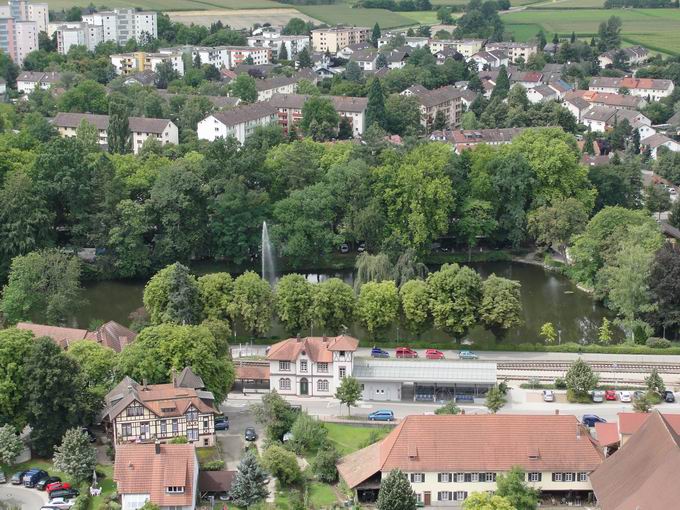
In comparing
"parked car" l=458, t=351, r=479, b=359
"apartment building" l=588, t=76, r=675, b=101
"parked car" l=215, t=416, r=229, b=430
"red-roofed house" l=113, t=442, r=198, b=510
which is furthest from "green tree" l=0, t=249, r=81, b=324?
"apartment building" l=588, t=76, r=675, b=101

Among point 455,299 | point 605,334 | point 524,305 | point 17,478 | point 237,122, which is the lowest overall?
point 524,305

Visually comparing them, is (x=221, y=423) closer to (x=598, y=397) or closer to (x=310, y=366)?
(x=310, y=366)

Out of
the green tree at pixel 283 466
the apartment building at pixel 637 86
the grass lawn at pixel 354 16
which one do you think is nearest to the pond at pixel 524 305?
the green tree at pixel 283 466

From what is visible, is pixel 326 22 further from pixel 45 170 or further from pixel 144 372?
pixel 144 372

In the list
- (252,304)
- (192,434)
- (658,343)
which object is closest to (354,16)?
(252,304)

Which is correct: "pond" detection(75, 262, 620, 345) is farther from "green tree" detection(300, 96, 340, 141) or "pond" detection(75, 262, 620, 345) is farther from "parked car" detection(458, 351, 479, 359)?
"green tree" detection(300, 96, 340, 141)

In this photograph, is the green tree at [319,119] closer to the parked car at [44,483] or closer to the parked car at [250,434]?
the parked car at [250,434]

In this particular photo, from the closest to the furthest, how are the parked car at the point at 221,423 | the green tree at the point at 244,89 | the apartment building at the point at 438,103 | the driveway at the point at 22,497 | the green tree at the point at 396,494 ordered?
the green tree at the point at 396,494, the driveway at the point at 22,497, the parked car at the point at 221,423, the apartment building at the point at 438,103, the green tree at the point at 244,89
